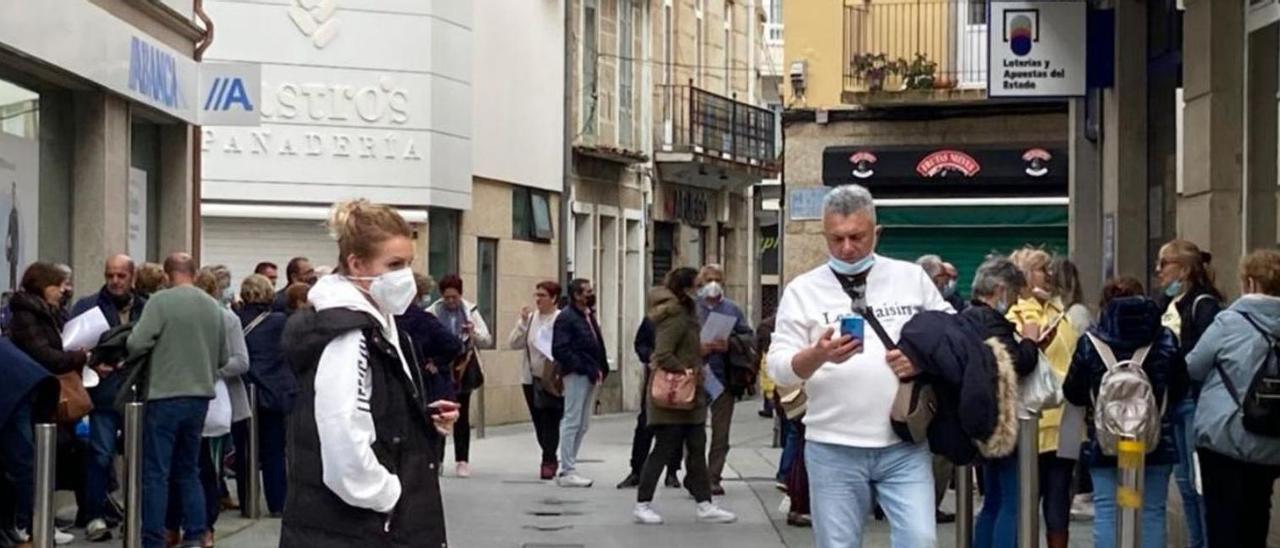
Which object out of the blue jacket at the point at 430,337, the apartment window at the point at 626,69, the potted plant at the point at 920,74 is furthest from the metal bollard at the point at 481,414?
the apartment window at the point at 626,69

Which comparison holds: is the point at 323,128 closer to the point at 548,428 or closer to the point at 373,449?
the point at 548,428

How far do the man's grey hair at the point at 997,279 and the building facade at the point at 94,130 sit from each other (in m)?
6.84

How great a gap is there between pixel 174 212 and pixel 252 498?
19.5 ft

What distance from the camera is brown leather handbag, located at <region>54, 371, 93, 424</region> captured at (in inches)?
483

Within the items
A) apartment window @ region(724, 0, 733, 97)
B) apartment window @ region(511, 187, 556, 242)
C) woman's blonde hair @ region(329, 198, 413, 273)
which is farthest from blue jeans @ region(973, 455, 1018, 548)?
apartment window @ region(724, 0, 733, 97)

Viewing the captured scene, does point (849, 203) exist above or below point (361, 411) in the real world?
above

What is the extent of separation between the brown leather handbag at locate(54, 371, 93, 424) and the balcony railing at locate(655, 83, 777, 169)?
95.8 feet

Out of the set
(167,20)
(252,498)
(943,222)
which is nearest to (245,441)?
(252,498)

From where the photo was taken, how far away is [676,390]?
1558 centimetres

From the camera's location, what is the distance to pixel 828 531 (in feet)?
26.6

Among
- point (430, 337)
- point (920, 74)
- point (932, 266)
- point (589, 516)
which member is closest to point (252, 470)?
point (589, 516)

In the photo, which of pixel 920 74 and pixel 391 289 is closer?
pixel 391 289

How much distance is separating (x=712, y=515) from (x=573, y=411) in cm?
334

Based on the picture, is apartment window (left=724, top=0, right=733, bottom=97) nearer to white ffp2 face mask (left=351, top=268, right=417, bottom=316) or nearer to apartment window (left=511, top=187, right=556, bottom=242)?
apartment window (left=511, top=187, right=556, bottom=242)
